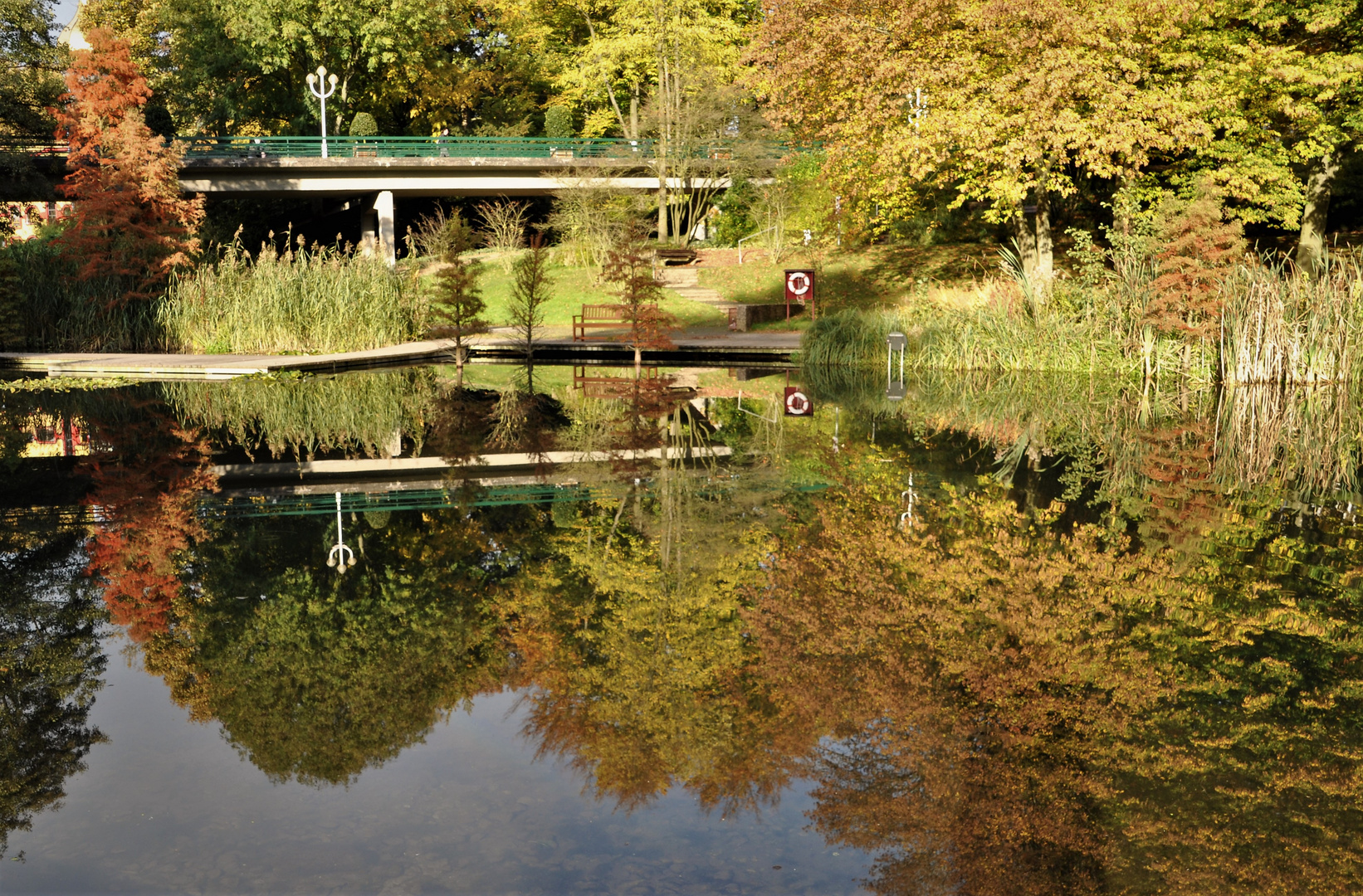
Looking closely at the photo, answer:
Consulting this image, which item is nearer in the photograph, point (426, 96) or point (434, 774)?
point (434, 774)

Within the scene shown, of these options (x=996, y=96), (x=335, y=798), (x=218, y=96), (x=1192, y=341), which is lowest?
(x=335, y=798)

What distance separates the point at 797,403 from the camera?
46.5 ft

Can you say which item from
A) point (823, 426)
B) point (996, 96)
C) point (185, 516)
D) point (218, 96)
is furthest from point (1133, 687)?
point (218, 96)

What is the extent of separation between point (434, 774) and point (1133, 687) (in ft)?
9.13

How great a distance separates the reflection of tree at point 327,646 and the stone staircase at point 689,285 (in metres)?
21.9

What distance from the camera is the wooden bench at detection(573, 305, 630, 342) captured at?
22469 millimetres

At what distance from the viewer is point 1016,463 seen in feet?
31.8

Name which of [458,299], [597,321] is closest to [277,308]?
[458,299]

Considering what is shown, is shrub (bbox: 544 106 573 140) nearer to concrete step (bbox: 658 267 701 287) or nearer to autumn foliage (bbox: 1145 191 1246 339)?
concrete step (bbox: 658 267 701 287)

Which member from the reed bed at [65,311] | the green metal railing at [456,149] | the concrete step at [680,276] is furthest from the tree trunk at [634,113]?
the reed bed at [65,311]

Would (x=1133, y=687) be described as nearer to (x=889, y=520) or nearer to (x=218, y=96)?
(x=889, y=520)

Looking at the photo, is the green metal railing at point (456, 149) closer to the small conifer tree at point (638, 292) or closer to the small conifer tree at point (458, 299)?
the small conifer tree at point (458, 299)

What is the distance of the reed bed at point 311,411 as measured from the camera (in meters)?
10.8

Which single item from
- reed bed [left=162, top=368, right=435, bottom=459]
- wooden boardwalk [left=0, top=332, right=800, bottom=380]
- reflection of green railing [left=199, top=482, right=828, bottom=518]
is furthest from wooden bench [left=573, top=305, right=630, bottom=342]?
reflection of green railing [left=199, top=482, right=828, bottom=518]
